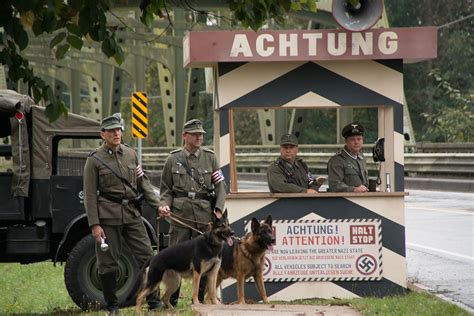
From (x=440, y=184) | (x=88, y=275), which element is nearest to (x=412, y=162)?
(x=440, y=184)

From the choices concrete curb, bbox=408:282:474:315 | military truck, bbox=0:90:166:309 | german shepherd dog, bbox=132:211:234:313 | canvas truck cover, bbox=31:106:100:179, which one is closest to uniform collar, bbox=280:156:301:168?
military truck, bbox=0:90:166:309

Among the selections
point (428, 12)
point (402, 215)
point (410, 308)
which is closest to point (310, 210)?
point (402, 215)

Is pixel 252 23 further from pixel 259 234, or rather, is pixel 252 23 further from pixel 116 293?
pixel 116 293

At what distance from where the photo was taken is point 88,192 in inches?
428

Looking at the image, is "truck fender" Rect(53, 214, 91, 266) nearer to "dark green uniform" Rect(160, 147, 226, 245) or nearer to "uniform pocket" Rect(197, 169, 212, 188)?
"dark green uniform" Rect(160, 147, 226, 245)

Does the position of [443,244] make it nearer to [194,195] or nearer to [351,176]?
[351,176]

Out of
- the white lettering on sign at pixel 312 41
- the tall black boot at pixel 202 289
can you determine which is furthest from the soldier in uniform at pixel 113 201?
the white lettering on sign at pixel 312 41

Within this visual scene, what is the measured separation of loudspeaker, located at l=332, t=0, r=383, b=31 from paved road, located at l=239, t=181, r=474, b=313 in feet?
9.19

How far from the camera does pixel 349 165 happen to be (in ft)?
41.1

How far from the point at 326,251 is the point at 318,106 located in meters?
1.42

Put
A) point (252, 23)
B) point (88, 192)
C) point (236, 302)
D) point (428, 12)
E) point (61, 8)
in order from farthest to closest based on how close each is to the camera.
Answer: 1. point (428, 12)
2. point (236, 302)
3. point (88, 192)
4. point (252, 23)
5. point (61, 8)

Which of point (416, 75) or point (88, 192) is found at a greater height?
point (416, 75)

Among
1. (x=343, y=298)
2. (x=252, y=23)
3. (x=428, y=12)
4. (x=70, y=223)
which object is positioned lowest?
(x=343, y=298)

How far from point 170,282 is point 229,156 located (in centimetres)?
185
